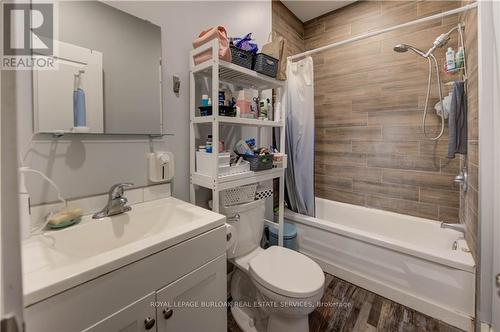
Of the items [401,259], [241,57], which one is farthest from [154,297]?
[401,259]

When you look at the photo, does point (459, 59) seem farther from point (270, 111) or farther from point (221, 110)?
point (221, 110)

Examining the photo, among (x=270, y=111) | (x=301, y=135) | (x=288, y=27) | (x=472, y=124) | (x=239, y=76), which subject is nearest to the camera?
(x=472, y=124)

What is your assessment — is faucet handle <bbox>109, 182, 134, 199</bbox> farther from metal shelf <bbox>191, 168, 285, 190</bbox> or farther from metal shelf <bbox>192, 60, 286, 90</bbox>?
metal shelf <bbox>192, 60, 286, 90</bbox>

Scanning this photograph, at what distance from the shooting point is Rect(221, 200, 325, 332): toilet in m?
1.14

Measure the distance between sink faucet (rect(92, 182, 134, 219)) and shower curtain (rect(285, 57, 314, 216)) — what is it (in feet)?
5.05

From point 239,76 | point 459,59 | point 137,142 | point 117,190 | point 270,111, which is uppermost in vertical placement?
point 459,59

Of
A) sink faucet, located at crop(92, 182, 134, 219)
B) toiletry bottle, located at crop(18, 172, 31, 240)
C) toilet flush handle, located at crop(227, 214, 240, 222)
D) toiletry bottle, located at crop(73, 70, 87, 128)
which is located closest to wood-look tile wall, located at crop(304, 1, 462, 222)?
toilet flush handle, located at crop(227, 214, 240, 222)

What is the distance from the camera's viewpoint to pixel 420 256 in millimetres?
1503

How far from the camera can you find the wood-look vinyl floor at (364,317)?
4.61 ft

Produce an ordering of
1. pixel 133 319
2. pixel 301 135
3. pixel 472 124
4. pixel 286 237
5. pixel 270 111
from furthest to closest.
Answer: pixel 301 135
pixel 286 237
pixel 270 111
pixel 472 124
pixel 133 319

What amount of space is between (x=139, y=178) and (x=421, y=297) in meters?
1.97

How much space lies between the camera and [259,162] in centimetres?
151

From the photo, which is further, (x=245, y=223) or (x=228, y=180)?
(x=245, y=223)

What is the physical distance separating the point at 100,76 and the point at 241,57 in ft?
2.53
